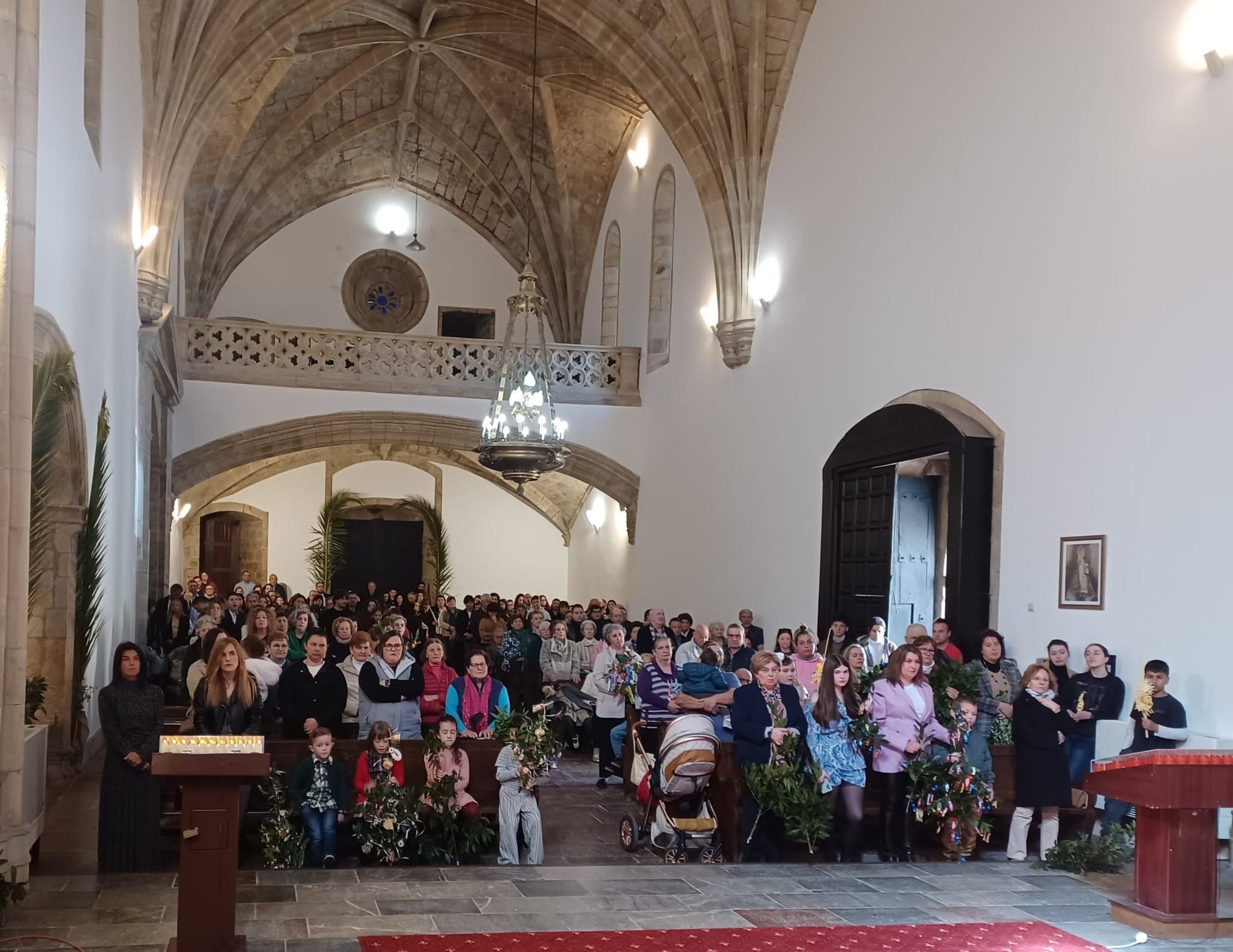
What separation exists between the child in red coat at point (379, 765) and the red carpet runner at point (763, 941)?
6.20ft

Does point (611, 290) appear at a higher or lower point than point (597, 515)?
higher

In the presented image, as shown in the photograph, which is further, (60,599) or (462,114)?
(462,114)

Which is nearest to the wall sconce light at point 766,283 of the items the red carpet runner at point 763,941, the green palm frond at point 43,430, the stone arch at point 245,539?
the green palm frond at point 43,430

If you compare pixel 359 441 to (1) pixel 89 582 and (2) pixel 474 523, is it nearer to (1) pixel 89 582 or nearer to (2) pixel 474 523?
(2) pixel 474 523

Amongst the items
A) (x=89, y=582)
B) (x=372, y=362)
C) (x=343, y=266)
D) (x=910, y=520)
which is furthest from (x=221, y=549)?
(x=910, y=520)

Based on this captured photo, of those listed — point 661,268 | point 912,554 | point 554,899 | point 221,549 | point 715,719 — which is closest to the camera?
point 554,899

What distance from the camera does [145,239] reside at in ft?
41.7

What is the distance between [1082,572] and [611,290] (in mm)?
12753

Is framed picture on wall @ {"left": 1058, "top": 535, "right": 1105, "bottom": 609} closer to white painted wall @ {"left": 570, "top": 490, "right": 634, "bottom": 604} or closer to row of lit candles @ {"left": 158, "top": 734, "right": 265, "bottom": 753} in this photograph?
row of lit candles @ {"left": 158, "top": 734, "right": 265, "bottom": 753}

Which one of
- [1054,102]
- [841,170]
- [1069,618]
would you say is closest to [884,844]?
[1069,618]

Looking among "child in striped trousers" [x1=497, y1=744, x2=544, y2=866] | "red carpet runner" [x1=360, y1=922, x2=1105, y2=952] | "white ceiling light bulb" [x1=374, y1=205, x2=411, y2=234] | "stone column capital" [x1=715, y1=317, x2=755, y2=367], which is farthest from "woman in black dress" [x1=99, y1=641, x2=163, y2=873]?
"white ceiling light bulb" [x1=374, y1=205, x2=411, y2=234]

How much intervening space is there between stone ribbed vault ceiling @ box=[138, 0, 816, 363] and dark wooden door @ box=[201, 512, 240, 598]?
17.5ft

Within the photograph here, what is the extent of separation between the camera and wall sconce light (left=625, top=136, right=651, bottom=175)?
18.5 m

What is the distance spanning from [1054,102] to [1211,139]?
1.75 m
